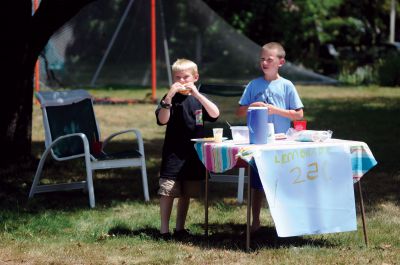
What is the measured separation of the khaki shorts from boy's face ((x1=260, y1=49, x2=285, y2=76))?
3.19 feet

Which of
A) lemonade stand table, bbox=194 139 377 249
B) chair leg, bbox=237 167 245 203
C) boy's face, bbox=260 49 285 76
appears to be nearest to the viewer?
lemonade stand table, bbox=194 139 377 249

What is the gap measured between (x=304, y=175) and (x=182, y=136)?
100cm

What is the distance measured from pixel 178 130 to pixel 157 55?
12.9m

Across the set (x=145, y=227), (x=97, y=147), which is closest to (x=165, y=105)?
(x=145, y=227)

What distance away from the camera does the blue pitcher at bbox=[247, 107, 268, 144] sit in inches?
226

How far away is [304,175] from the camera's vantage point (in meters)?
5.84

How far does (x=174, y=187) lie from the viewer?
6355mm

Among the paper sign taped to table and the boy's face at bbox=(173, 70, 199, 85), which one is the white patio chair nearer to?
the boy's face at bbox=(173, 70, 199, 85)

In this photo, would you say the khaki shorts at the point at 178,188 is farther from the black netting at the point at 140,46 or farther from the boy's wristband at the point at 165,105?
the black netting at the point at 140,46

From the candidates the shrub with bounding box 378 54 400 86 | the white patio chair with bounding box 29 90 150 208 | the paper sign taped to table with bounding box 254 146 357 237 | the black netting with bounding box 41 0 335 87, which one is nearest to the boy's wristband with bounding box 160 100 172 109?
the paper sign taped to table with bounding box 254 146 357 237

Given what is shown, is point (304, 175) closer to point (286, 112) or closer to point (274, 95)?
point (286, 112)

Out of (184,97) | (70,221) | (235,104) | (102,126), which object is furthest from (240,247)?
(102,126)

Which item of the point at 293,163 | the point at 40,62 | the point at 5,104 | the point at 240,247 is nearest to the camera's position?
the point at 293,163

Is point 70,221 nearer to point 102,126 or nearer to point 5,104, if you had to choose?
point 5,104
